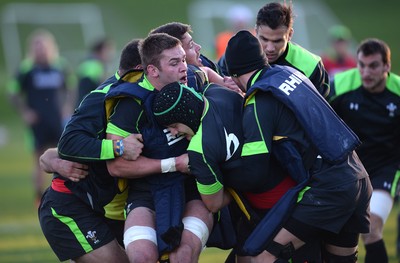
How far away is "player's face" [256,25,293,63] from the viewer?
269 inches

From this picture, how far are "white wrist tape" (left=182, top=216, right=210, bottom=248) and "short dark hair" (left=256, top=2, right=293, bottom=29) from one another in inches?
77.7

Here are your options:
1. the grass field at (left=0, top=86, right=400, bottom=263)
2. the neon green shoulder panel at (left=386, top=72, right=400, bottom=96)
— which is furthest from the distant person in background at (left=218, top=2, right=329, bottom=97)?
the grass field at (left=0, top=86, right=400, bottom=263)

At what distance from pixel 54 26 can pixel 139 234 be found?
2331cm

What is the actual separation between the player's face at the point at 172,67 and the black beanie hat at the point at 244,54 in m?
0.36

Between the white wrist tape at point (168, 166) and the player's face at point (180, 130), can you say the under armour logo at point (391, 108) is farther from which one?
the white wrist tape at point (168, 166)

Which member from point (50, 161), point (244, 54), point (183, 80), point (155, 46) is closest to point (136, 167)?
point (183, 80)

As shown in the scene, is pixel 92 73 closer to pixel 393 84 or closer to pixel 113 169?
pixel 393 84

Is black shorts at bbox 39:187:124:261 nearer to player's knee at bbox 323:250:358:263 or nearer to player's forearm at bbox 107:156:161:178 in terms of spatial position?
player's forearm at bbox 107:156:161:178

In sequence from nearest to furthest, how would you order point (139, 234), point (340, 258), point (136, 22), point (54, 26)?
1. point (139, 234)
2. point (340, 258)
3. point (54, 26)
4. point (136, 22)

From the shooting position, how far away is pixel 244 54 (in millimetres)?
5688

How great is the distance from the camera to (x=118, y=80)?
6.07m

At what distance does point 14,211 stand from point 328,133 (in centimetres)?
776

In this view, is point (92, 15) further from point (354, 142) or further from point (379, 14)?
point (354, 142)

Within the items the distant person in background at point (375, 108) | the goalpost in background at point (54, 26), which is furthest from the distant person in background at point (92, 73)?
the goalpost in background at point (54, 26)
